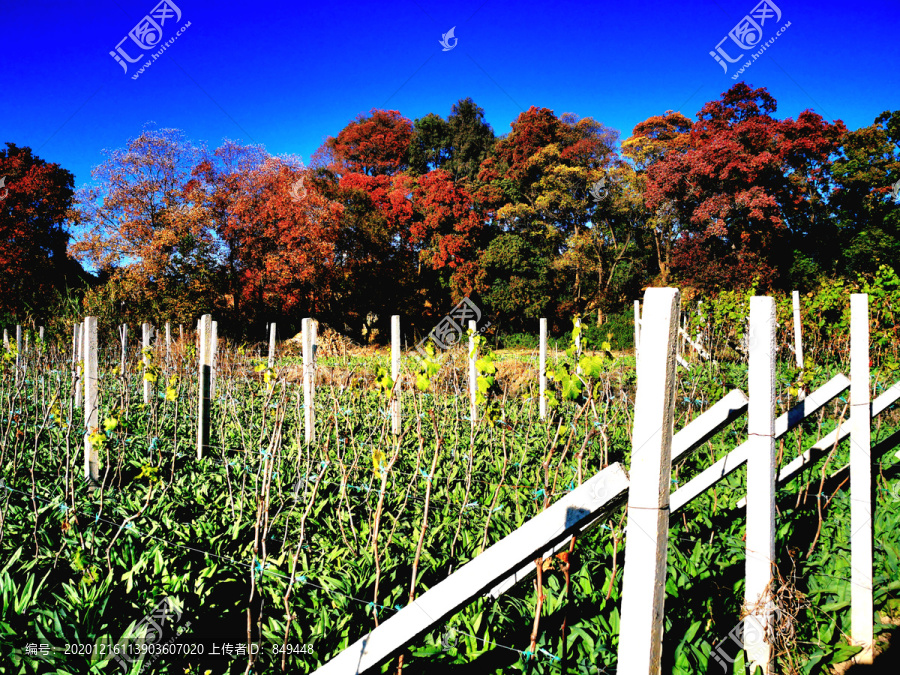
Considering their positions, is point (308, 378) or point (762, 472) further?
point (308, 378)

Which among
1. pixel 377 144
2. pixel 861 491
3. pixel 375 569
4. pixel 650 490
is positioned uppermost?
pixel 377 144

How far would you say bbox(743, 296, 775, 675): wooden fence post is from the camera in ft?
5.76

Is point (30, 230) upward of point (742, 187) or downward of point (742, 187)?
downward

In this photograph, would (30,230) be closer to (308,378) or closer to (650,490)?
(308,378)

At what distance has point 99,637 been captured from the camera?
2012 millimetres

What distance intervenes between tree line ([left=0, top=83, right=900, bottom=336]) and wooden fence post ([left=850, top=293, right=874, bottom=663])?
42.2 ft

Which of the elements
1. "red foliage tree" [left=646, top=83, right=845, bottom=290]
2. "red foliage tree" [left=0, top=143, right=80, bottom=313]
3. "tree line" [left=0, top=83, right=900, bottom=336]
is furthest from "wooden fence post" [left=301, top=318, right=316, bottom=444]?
"red foliage tree" [left=646, top=83, right=845, bottom=290]

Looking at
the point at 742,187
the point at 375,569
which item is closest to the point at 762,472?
the point at 375,569

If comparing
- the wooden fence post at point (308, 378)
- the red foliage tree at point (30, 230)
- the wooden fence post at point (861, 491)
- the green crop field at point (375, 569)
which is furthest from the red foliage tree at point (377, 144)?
the wooden fence post at point (861, 491)

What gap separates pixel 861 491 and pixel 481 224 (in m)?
19.0

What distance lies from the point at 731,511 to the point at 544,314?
17.9 metres

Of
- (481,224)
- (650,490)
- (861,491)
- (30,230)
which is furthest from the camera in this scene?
(481,224)

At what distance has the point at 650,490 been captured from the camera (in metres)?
1.17

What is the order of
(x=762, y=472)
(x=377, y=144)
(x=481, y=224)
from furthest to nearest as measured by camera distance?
(x=377, y=144)
(x=481, y=224)
(x=762, y=472)
